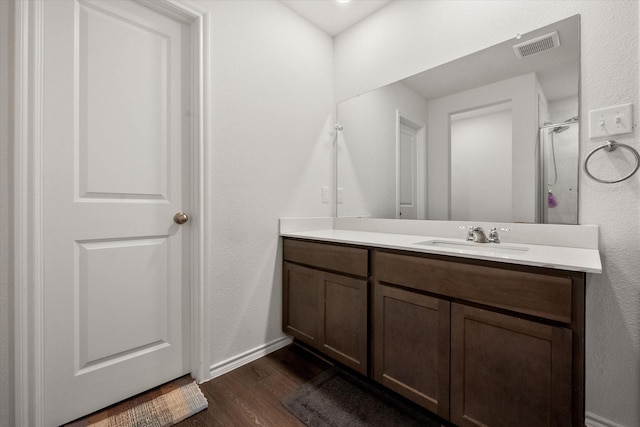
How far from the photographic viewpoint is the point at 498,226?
4.86 feet

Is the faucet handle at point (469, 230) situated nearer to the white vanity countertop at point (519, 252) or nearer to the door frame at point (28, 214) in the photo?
the white vanity countertop at point (519, 252)

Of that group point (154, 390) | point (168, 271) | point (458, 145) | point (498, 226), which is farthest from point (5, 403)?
point (458, 145)

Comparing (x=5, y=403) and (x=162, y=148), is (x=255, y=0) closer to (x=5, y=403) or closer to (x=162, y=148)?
(x=162, y=148)

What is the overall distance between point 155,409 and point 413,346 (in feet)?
4.14

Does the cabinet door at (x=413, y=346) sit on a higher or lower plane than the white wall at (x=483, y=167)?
lower

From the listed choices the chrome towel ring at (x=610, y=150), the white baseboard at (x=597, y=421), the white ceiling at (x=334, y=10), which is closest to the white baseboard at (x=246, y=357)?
the white baseboard at (x=597, y=421)

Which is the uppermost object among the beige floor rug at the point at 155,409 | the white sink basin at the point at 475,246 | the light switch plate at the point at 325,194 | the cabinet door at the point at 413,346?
the light switch plate at the point at 325,194

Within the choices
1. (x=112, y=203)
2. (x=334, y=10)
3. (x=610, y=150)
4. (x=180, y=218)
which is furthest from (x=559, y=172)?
(x=112, y=203)

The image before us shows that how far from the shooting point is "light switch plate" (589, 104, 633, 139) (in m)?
1.13

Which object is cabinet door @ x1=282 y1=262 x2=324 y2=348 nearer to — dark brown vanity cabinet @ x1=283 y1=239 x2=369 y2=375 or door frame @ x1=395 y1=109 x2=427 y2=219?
dark brown vanity cabinet @ x1=283 y1=239 x2=369 y2=375

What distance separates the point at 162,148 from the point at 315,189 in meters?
1.08

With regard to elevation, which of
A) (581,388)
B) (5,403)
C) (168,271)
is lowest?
(5,403)

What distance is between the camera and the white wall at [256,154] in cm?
162

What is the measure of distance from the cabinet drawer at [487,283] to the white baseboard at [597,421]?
0.74m
